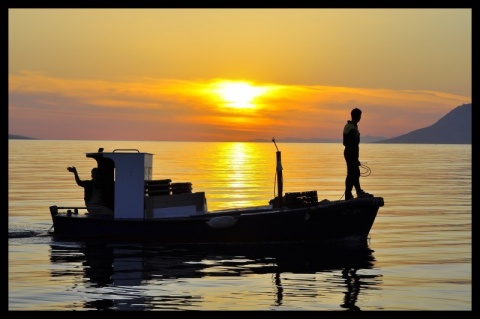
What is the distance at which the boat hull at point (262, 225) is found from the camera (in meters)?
28.4

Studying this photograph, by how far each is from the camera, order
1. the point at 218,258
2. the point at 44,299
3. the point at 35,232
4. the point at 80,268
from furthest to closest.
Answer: the point at 35,232
the point at 218,258
the point at 80,268
the point at 44,299

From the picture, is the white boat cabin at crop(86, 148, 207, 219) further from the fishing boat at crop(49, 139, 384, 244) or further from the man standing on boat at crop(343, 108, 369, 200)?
the man standing on boat at crop(343, 108, 369, 200)

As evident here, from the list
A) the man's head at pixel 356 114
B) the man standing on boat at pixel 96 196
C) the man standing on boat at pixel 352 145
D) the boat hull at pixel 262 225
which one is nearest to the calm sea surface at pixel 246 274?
the boat hull at pixel 262 225

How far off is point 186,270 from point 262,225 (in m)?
5.06

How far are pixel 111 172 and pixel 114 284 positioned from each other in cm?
886

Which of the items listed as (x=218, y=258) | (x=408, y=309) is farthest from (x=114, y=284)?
(x=408, y=309)

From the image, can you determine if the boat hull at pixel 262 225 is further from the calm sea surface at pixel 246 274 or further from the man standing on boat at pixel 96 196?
the man standing on boat at pixel 96 196

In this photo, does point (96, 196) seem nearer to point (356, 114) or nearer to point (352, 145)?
point (352, 145)

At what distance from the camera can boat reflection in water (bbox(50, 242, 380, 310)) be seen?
19.9m

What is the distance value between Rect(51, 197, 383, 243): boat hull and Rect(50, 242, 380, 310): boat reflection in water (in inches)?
13.1

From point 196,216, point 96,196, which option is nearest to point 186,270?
point 196,216

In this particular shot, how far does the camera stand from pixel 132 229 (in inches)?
1160

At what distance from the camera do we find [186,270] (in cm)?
2420

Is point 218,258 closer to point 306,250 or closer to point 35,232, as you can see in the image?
point 306,250
